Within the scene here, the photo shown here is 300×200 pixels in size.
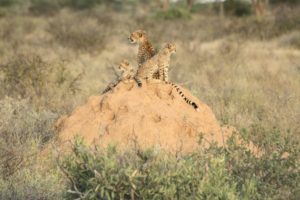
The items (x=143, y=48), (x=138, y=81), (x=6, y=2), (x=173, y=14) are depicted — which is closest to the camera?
(x=138, y=81)

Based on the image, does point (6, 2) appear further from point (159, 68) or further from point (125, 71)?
point (159, 68)

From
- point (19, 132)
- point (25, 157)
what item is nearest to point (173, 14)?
point (19, 132)

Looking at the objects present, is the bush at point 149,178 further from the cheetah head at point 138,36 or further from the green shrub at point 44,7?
the green shrub at point 44,7

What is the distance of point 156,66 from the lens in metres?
7.33

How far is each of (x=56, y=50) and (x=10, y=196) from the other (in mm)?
12608

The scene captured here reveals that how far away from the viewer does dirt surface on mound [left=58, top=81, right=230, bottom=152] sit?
6660 millimetres

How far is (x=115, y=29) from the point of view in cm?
2448

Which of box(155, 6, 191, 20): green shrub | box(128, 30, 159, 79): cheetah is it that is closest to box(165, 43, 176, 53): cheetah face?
box(128, 30, 159, 79): cheetah

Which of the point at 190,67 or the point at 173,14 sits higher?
the point at 190,67

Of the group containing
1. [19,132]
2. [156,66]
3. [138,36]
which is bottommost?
[19,132]

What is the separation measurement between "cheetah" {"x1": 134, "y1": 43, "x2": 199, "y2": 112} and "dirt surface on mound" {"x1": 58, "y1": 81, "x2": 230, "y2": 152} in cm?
6

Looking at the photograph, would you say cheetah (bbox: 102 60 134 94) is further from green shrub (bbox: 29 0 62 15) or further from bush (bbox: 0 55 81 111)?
green shrub (bbox: 29 0 62 15)

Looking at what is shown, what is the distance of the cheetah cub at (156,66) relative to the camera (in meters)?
7.26

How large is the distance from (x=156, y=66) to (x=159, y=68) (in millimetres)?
53
